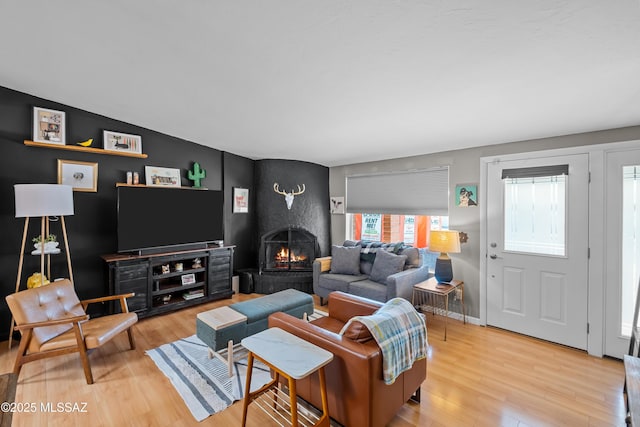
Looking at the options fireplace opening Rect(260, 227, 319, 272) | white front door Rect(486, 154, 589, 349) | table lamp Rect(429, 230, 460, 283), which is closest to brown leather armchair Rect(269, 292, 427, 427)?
table lamp Rect(429, 230, 460, 283)

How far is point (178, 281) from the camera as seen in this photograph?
412cm

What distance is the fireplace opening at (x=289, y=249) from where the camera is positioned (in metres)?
4.94

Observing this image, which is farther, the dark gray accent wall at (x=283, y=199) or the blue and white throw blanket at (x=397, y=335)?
the dark gray accent wall at (x=283, y=199)

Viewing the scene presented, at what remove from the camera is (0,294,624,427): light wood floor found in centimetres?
195

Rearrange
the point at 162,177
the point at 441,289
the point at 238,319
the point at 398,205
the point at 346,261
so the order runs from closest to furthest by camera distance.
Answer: the point at 238,319, the point at 441,289, the point at 162,177, the point at 346,261, the point at 398,205

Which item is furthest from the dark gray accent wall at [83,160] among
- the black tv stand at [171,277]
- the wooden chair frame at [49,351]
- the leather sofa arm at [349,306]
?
the leather sofa arm at [349,306]

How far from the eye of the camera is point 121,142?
3666mm

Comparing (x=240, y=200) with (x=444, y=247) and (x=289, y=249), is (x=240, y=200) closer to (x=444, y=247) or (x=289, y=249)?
(x=289, y=249)

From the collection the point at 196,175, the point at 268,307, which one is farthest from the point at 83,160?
the point at 268,307

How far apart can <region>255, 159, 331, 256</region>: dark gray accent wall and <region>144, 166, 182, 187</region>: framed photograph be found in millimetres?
1336

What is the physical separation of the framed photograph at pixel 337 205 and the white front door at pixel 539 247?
2.43 meters

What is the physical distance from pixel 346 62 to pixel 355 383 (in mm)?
2058

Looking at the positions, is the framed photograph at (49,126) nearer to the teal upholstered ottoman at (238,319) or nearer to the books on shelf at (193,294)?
the books on shelf at (193,294)

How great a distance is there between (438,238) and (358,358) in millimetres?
2293
